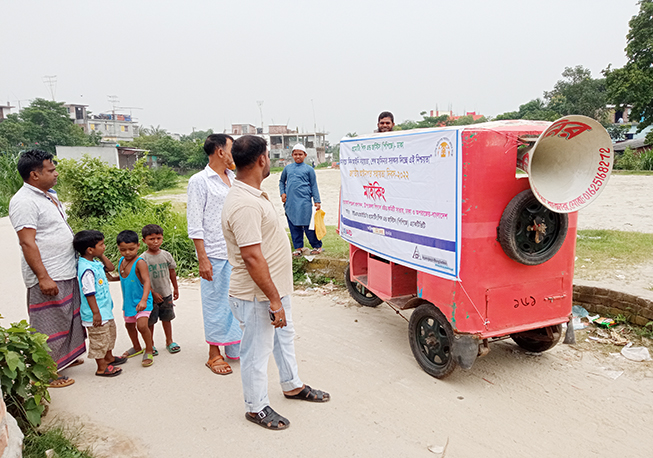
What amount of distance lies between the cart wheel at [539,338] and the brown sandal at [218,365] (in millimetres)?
2522

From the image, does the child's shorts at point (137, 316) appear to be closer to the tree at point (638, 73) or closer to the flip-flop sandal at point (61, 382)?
the flip-flop sandal at point (61, 382)

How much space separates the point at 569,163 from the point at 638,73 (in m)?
27.0

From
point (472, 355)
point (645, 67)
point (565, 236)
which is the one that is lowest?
point (472, 355)

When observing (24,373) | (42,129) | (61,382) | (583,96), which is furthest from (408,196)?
(42,129)

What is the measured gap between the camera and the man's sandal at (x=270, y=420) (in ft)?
9.52

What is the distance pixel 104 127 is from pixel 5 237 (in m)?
73.7

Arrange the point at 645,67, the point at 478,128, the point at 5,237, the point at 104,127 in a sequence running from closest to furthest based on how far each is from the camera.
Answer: the point at 478,128
the point at 5,237
the point at 645,67
the point at 104,127

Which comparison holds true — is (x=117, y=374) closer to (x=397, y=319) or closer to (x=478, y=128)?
(x=397, y=319)

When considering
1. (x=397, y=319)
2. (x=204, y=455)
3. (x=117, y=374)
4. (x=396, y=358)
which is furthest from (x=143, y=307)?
(x=397, y=319)

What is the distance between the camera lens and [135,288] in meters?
3.98

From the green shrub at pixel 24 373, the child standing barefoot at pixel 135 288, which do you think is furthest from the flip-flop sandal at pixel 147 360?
the green shrub at pixel 24 373

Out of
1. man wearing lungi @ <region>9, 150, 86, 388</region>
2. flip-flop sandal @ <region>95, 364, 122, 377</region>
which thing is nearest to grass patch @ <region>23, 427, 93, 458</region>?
man wearing lungi @ <region>9, 150, 86, 388</region>

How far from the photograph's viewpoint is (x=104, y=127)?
7600 cm

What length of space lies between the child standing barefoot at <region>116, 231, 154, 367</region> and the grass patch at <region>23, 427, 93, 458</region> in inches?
47.1
